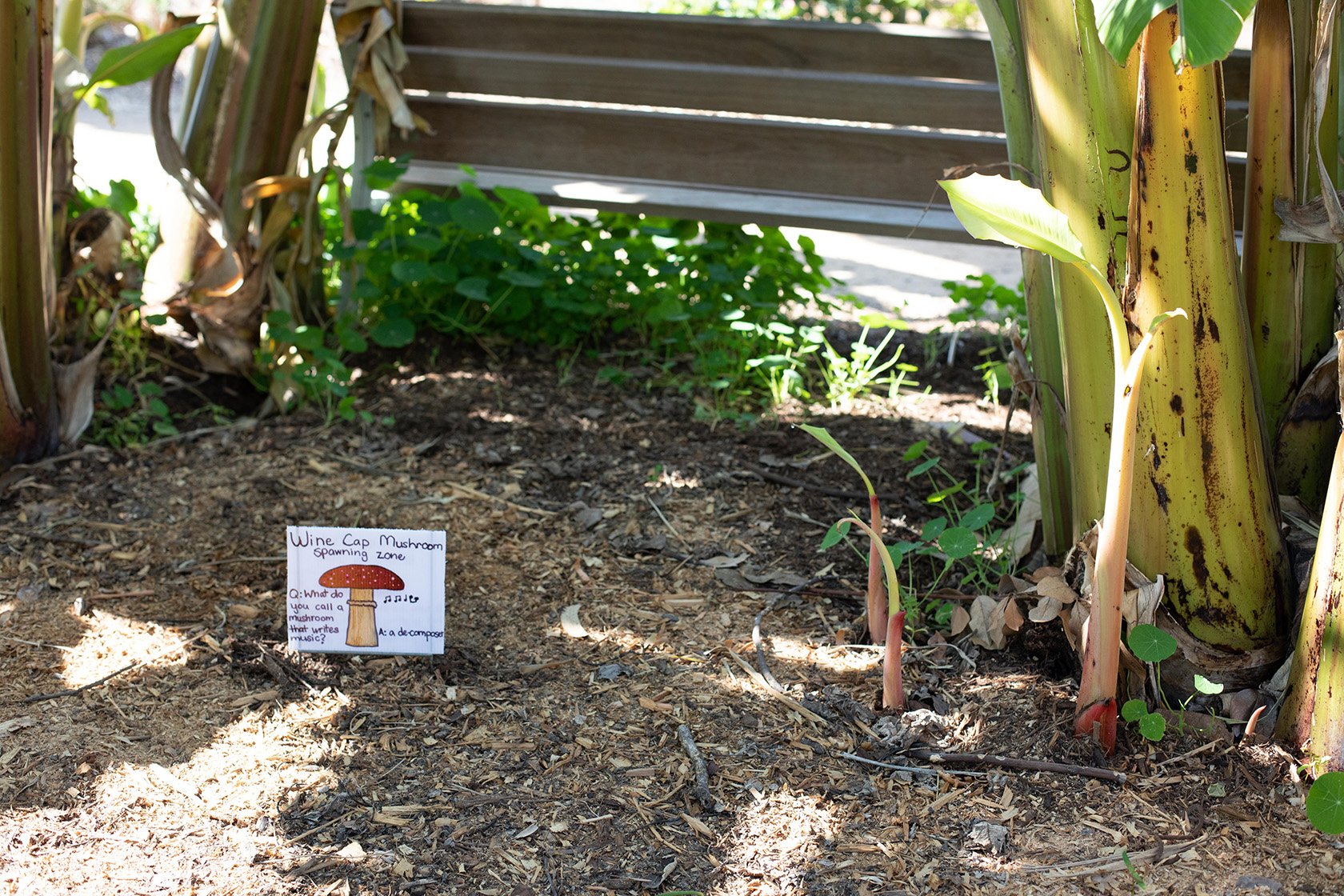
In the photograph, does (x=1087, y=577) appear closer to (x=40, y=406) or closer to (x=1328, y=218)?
(x=1328, y=218)

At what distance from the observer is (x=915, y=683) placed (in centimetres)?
170

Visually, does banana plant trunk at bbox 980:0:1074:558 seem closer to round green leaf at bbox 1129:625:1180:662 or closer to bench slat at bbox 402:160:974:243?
round green leaf at bbox 1129:625:1180:662

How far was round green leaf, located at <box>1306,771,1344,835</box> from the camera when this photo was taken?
1.24m

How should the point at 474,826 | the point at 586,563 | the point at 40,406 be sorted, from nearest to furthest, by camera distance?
the point at 474,826 → the point at 586,563 → the point at 40,406

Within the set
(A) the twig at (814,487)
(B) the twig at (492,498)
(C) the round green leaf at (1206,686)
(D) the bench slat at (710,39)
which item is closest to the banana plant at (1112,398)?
(C) the round green leaf at (1206,686)

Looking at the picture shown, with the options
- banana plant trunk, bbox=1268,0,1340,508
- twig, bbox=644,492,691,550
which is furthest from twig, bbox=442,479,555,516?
banana plant trunk, bbox=1268,0,1340,508

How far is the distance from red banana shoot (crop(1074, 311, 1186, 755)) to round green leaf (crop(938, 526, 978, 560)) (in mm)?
277

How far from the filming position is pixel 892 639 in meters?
1.56

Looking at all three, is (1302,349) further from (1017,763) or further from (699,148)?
(699,148)

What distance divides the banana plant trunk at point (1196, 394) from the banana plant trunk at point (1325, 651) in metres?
0.10

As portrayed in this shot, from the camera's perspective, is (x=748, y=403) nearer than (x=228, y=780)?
No

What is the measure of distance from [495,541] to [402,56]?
1.65m

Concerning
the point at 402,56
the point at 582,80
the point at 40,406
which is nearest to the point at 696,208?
the point at 582,80

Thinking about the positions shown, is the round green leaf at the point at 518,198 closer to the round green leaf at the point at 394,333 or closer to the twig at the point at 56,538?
the round green leaf at the point at 394,333
